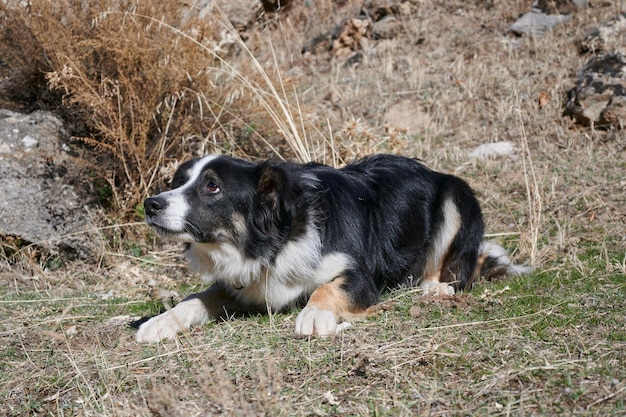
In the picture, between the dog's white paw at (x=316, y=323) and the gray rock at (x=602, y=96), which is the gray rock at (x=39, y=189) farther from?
the gray rock at (x=602, y=96)

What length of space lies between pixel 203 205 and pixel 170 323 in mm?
763

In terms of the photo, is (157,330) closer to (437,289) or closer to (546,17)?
(437,289)

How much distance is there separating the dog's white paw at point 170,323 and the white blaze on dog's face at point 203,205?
1.72 feet

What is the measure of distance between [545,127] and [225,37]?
392 centimetres

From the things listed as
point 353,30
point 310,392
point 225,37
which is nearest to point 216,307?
point 310,392

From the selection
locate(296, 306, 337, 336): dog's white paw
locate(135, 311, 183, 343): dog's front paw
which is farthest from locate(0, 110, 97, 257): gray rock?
locate(296, 306, 337, 336): dog's white paw

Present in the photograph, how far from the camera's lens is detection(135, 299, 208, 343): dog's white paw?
4.43 m

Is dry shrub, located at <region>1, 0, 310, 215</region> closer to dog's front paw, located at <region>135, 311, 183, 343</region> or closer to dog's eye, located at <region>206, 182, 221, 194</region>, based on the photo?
dog's eye, located at <region>206, 182, 221, 194</region>

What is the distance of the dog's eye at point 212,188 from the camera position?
4.54 meters

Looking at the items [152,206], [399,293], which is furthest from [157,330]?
[399,293]

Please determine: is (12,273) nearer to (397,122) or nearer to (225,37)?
(225,37)

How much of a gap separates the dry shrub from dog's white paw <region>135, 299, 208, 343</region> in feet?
8.31

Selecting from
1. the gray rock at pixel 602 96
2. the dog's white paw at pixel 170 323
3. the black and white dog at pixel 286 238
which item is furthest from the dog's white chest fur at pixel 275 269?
the gray rock at pixel 602 96

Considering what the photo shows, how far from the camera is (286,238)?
4656 millimetres
